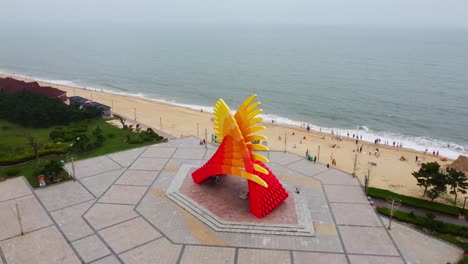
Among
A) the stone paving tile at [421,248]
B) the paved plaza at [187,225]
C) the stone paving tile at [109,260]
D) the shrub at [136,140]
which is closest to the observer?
the stone paving tile at [109,260]

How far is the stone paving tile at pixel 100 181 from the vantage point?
2581 cm

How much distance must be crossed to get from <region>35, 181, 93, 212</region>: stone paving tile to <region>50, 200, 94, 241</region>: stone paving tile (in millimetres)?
736

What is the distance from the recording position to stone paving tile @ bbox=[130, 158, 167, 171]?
29781mm

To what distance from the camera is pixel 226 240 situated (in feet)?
66.5

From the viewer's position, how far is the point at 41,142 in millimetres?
35750

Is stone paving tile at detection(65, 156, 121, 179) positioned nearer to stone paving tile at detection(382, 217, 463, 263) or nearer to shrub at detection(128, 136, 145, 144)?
shrub at detection(128, 136, 145, 144)

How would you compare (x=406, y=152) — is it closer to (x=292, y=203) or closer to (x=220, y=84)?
(x=292, y=203)

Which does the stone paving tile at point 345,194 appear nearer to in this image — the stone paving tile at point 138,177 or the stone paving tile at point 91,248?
the stone paving tile at point 138,177

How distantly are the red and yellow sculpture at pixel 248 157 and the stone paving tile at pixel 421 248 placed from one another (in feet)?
24.7

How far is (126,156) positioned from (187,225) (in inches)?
520

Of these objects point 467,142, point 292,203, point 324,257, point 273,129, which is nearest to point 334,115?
point 273,129

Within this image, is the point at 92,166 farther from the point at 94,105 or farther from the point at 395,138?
the point at 395,138

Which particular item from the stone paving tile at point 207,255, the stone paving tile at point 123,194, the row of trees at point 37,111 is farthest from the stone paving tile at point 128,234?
the row of trees at point 37,111

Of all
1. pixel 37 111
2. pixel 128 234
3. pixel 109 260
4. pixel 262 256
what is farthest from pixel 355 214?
pixel 37 111
